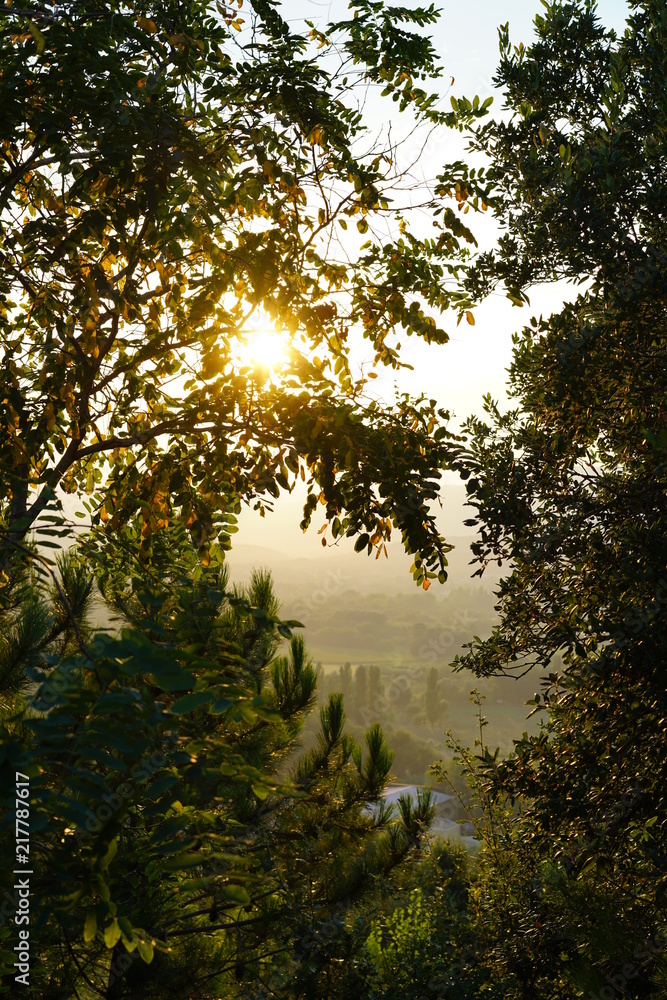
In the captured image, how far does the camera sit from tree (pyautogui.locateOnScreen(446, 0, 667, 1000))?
4.45m

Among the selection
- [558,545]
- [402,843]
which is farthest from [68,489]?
[402,843]

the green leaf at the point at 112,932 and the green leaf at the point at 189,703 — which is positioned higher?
the green leaf at the point at 189,703

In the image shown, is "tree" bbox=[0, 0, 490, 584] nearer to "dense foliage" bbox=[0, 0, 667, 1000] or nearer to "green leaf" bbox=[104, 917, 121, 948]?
"dense foliage" bbox=[0, 0, 667, 1000]

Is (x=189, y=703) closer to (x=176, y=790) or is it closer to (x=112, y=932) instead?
(x=112, y=932)

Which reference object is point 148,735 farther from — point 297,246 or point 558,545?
point 558,545

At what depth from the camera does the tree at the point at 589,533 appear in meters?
4.45

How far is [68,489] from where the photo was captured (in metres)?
4.30

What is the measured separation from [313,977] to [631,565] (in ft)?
11.6

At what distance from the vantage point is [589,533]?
4.75m

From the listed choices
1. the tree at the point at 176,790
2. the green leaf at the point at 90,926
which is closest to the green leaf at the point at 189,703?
the tree at the point at 176,790

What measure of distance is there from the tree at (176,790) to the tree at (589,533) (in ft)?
5.78

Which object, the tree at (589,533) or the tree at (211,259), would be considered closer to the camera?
the tree at (211,259)

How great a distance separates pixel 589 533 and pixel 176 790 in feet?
10.7

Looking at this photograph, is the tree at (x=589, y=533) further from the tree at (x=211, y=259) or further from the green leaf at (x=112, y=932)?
the green leaf at (x=112, y=932)
